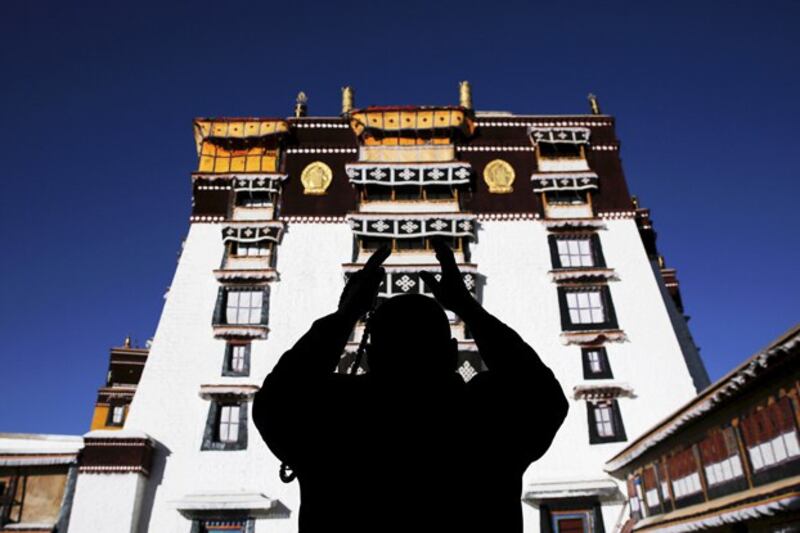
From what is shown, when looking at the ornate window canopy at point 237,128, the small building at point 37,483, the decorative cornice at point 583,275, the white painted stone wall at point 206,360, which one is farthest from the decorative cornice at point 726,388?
the ornate window canopy at point 237,128

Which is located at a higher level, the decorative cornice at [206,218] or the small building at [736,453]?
the decorative cornice at [206,218]

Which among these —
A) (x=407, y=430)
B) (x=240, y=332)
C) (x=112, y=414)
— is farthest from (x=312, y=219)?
(x=407, y=430)

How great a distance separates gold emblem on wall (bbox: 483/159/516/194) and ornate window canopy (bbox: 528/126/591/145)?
185 cm

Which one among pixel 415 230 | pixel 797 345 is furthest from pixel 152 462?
pixel 797 345

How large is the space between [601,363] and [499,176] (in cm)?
913

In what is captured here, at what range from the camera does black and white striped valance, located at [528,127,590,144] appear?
26.7 m

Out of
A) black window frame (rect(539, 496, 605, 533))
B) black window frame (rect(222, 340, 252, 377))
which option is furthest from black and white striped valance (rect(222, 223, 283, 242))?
black window frame (rect(539, 496, 605, 533))

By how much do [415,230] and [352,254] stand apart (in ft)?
9.03

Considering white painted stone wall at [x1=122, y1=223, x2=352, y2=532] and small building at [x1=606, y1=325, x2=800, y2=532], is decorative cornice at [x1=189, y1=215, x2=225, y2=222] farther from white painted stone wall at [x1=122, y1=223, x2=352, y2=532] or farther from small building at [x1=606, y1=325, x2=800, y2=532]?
small building at [x1=606, y1=325, x2=800, y2=532]

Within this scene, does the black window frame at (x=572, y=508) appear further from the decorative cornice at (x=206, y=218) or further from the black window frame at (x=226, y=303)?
the decorative cornice at (x=206, y=218)

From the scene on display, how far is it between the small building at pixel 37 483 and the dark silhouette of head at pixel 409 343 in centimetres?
2071

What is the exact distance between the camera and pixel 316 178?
86.8ft

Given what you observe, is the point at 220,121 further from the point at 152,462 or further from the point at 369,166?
the point at 152,462

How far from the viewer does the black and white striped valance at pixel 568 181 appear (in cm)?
2556
